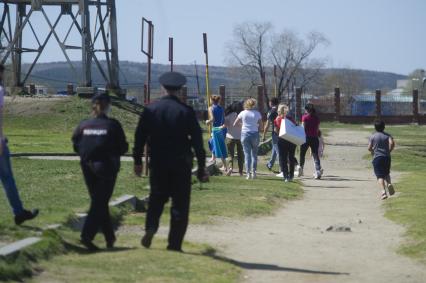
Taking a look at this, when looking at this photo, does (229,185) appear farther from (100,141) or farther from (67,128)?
(67,128)

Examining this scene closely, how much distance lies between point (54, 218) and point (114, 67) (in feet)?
83.4

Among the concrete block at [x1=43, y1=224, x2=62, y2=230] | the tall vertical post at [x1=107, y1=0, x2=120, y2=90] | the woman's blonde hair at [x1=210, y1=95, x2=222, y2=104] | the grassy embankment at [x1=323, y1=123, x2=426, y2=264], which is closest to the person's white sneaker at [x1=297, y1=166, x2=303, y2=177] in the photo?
the grassy embankment at [x1=323, y1=123, x2=426, y2=264]

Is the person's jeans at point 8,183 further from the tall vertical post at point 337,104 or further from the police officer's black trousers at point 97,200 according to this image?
the tall vertical post at point 337,104

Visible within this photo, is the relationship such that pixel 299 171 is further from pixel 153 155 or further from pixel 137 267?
pixel 137 267

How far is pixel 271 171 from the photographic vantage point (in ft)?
81.1

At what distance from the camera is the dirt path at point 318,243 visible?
34.4 feet

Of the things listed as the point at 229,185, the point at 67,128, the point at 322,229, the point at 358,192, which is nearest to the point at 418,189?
the point at 358,192

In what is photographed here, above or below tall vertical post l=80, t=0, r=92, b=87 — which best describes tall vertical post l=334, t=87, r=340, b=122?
below

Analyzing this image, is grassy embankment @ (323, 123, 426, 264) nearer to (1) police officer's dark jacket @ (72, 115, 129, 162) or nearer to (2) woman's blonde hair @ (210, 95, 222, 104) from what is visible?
(1) police officer's dark jacket @ (72, 115, 129, 162)

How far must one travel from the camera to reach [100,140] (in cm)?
1033

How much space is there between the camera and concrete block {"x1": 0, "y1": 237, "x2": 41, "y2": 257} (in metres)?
8.96

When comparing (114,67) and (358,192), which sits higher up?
(114,67)

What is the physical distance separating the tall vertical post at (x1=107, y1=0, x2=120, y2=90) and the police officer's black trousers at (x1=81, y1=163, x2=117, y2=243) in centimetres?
2511

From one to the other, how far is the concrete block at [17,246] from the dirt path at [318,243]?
6.78ft
